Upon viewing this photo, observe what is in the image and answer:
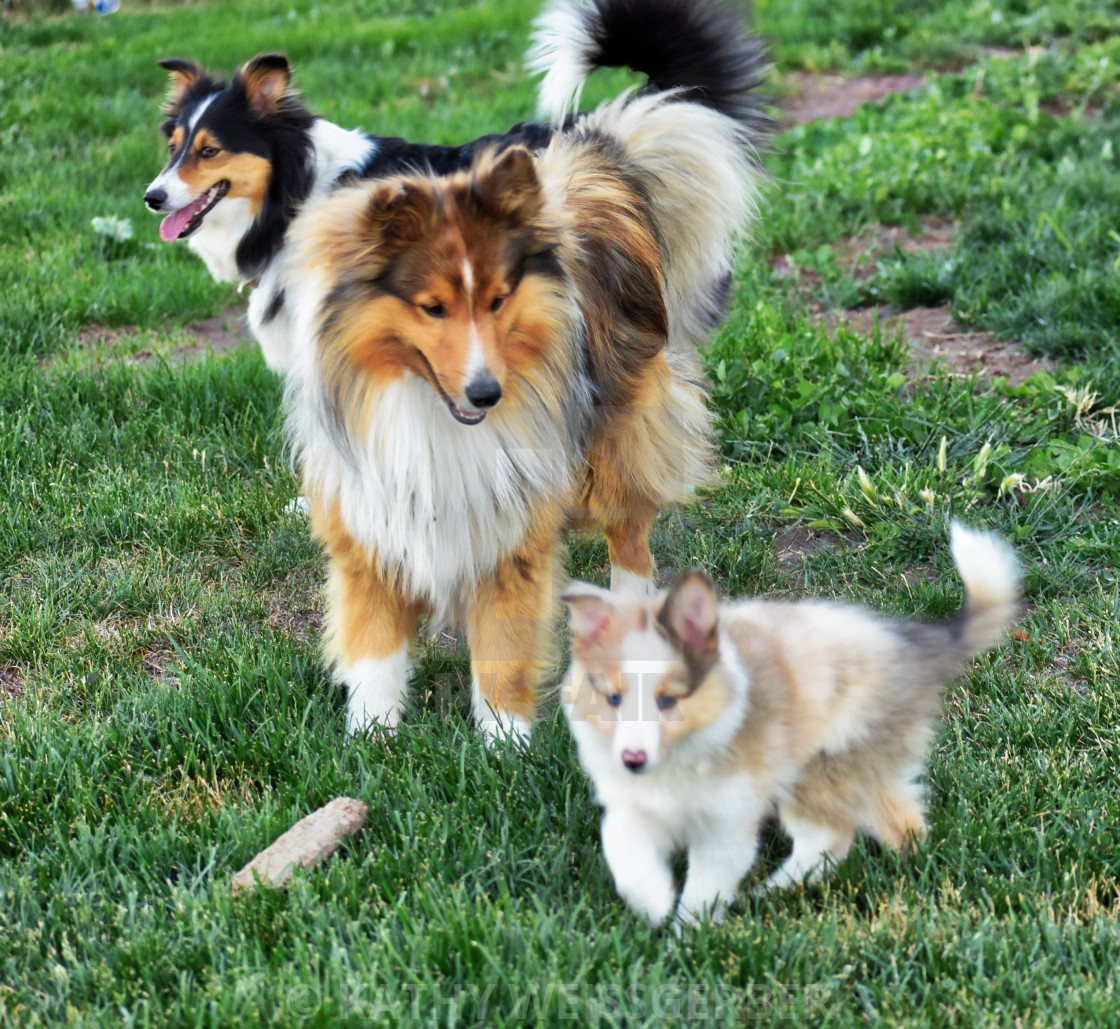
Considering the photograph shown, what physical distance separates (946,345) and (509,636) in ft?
10.3

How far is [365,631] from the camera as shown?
3.00m

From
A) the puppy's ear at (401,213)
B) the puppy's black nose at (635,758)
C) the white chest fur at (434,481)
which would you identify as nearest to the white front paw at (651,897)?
the puppy's black nose at (635,758)

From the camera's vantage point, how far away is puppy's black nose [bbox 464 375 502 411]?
2512 mm

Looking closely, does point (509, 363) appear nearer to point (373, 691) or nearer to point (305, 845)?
point (373, 691)

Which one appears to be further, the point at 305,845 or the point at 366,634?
the point at 366,634

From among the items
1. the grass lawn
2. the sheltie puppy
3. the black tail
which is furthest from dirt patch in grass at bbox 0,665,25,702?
the black tail

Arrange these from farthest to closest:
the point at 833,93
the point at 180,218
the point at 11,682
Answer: the point at 833,93, the point at 180,218, the point at 11,682

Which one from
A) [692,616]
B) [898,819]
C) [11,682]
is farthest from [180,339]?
[898,819]

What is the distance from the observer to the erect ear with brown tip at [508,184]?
8.41ft

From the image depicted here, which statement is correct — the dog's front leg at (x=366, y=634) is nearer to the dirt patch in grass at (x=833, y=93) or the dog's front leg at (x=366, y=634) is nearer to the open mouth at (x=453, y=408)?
the open mouth at (x=453, y=408)

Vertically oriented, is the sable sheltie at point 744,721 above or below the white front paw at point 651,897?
above

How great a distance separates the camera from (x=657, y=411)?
137 inches

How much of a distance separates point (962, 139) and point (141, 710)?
6313mm

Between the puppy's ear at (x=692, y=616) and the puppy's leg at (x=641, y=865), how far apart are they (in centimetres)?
36
